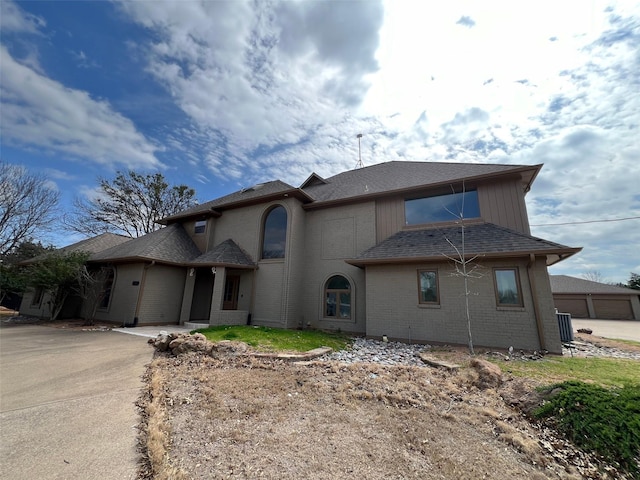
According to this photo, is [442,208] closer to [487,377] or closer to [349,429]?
[487,377]

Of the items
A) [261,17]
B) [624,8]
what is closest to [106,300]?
[261,17]

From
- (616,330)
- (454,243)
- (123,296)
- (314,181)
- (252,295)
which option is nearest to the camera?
(454,243)

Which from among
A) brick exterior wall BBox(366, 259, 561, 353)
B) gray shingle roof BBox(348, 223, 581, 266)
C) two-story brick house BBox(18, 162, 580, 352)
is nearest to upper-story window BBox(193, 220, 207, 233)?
two-story brick house BBox(18, 162, 580, 352)

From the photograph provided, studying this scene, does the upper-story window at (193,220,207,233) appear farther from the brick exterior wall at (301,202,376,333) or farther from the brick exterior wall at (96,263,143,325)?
the brick exterior wall at (301,202,376,333)

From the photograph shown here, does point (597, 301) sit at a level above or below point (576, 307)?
above

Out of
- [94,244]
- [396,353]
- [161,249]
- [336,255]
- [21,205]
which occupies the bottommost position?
[396,353]

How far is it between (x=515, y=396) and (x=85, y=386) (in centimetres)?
754

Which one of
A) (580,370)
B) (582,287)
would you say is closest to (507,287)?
(580,370)

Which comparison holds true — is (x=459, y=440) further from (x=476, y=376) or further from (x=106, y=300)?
(x=106, y=300)

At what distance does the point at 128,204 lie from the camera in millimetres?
22953

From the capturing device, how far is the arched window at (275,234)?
12578 mm

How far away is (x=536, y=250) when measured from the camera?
755cm

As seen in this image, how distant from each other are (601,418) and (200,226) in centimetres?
1668

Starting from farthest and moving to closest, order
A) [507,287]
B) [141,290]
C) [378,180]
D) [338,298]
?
[378,180]
[141,290]
[338,298]
[507,287]
